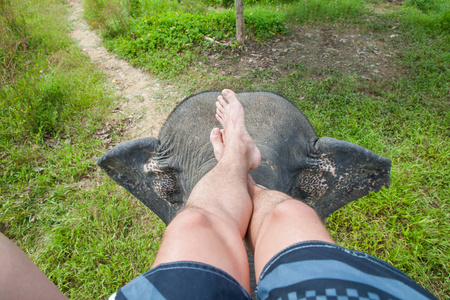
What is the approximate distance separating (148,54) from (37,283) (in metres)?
4.93

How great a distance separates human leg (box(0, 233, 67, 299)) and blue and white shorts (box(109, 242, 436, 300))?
0.22 meters

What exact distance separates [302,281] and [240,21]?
16.4 feet

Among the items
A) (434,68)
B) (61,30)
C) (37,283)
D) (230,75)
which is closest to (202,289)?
(37,283)

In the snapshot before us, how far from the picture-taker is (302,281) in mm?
873

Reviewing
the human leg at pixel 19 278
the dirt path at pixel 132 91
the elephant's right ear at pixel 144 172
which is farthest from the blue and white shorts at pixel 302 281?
the dirt path at pixel 132 91

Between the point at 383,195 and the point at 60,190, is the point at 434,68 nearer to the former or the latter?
the point at 383,195

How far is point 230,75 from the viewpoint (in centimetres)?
460

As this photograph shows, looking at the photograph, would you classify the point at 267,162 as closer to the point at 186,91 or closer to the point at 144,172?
the point at 144,172

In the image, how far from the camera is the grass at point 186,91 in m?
2.54

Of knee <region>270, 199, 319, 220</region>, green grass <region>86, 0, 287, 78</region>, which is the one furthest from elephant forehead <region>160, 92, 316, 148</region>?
green grass <region>86, 0, 287, 78</region>

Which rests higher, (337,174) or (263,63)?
(337,174)

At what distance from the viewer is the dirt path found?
13.2ft

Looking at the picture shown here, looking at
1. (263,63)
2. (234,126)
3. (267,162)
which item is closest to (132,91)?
(263,63)

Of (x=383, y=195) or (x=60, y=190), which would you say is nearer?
(x=383, y=195)
